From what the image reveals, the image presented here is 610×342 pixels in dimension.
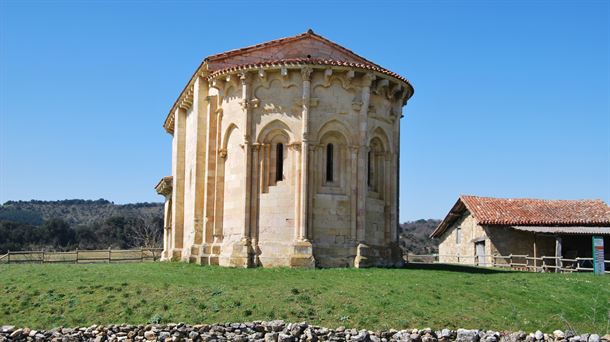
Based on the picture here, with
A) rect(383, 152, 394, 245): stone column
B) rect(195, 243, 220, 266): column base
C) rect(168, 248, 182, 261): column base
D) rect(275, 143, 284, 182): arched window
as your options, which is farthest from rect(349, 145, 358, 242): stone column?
rect(168, 248, 182, 261): column base

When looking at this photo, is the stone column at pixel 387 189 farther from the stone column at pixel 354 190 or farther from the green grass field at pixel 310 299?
the green grass field at pixel 310 299

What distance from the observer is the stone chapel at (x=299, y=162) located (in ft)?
82.4

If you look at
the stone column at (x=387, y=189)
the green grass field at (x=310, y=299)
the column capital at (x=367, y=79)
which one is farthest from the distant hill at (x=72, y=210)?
the green grass field at (x=310, y=299)

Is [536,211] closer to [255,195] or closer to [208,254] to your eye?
[255,195]

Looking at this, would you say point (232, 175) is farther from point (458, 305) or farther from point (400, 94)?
point (458, 305)

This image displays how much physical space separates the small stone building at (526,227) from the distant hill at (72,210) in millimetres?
68003

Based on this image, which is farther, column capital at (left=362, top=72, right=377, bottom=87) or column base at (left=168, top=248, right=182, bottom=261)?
column base at (left=168, top=248, right=182, bottom=261)

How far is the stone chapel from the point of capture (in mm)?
25125

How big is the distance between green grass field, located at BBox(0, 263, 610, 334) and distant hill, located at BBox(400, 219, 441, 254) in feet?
108

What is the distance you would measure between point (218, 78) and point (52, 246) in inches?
1995

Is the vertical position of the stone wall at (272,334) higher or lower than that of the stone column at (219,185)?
lower

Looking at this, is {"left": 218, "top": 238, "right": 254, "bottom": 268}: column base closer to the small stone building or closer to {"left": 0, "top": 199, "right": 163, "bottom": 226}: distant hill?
the small stone building

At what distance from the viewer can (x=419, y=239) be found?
308ft

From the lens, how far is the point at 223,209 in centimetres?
2694
